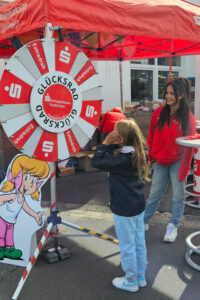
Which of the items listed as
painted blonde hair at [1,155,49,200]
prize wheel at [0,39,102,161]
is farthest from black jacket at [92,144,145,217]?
painted blonde hair at [1,155,49,200]

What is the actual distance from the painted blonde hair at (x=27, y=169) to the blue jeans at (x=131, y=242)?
0.89m

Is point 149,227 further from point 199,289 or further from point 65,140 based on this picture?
point 65,140

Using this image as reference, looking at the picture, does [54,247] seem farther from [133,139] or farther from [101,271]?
[133,139]

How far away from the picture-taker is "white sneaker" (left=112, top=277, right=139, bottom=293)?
2482 millimetres

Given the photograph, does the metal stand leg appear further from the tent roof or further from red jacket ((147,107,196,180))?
the tent roof

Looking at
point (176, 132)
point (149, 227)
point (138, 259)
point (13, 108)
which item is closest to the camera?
point (13, 108)

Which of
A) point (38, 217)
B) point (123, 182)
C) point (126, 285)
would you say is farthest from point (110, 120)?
point (126, 285)

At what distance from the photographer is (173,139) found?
312cm

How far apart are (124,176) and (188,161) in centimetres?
108

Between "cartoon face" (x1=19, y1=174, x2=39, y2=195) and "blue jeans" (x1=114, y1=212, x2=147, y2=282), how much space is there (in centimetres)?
91

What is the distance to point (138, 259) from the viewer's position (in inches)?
97.7

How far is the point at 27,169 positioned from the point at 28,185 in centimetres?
15

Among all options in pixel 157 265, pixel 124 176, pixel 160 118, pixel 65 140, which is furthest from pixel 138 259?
pixel 160 118

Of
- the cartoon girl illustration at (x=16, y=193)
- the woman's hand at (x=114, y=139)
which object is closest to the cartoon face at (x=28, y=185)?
the cartoon girl illustration at (x=16, y=193)
